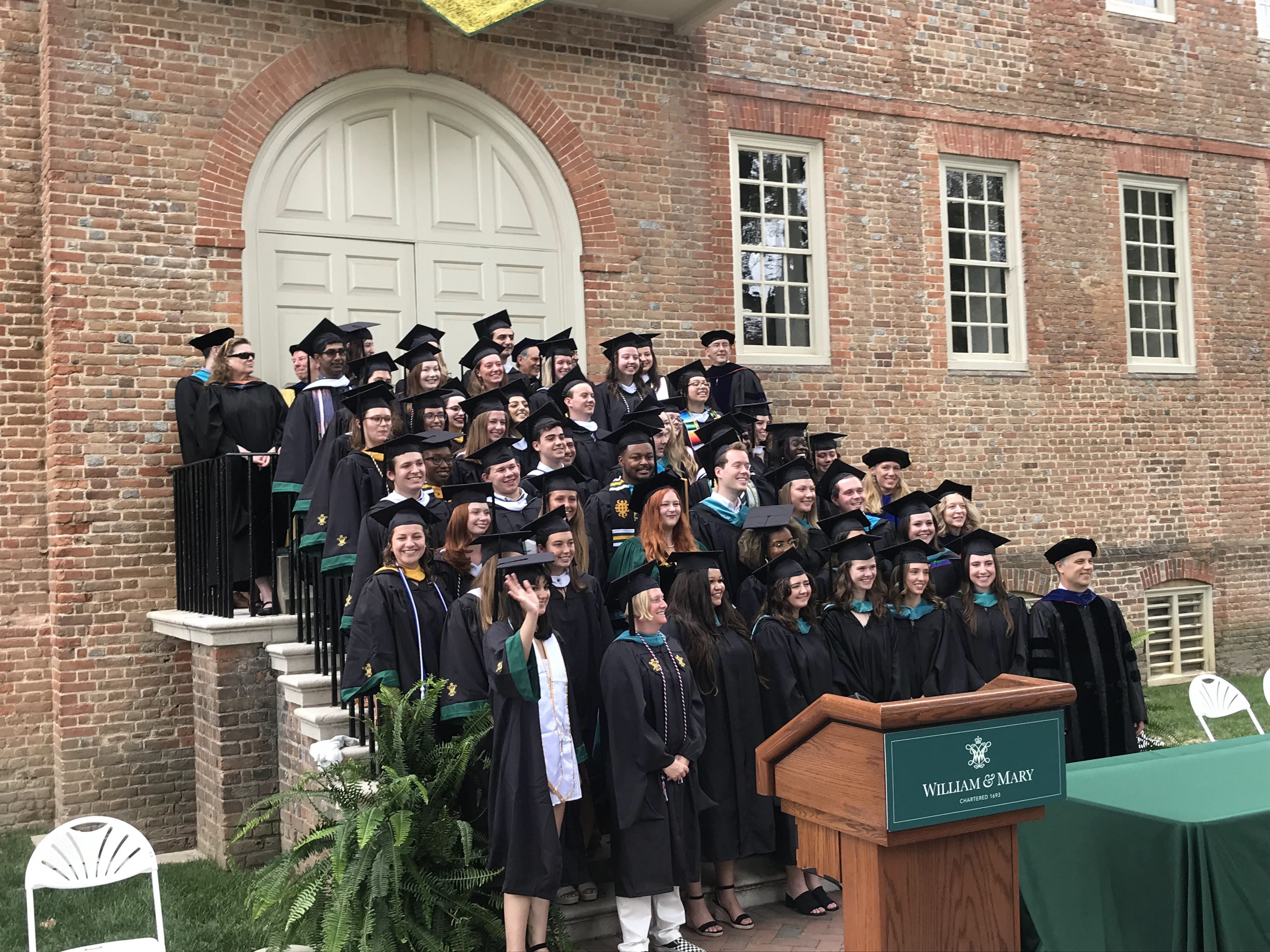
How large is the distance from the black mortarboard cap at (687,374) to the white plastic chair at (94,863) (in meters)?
4.93

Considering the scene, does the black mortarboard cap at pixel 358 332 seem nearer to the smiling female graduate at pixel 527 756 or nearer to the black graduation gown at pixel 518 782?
the smiling female graduate at pixel 527 756

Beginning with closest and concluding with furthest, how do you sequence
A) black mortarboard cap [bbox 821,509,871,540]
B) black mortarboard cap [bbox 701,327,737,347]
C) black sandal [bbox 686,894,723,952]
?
black sandal [bbox 686,894,723,952], black mortarboard cap [bbox 821,509,871,540], black mortarboard cap [bbox 701,327,737,347]

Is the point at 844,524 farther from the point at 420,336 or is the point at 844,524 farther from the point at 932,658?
the point at 420,336

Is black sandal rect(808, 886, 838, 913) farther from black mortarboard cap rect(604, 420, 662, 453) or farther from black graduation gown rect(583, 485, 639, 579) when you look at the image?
black mortarboard cap rect(604, 420, 662, 453)

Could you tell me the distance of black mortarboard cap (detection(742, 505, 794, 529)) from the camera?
→ 6.70 metres

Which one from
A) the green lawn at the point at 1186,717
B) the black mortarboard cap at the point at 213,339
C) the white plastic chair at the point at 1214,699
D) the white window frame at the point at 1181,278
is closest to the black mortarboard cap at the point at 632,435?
the black mortarboard cap at the point at 213,339

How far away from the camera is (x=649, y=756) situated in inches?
213

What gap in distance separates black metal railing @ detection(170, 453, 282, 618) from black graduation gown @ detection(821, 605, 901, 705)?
3.51 meters

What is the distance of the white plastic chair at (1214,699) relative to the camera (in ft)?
24.7

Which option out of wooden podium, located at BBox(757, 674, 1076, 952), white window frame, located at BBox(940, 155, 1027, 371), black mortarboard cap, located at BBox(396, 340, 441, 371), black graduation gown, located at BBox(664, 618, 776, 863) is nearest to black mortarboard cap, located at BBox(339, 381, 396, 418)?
black mortarboard cap, located at BBox(396, 340, 441, 371)

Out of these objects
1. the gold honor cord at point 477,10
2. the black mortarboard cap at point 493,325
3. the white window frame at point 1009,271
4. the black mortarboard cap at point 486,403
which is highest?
the gold honor cord at point 477,10

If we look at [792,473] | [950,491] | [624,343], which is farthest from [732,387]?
[792,473]

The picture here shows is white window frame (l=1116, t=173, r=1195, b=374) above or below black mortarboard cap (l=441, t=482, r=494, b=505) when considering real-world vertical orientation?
above

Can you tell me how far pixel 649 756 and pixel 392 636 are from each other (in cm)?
137
